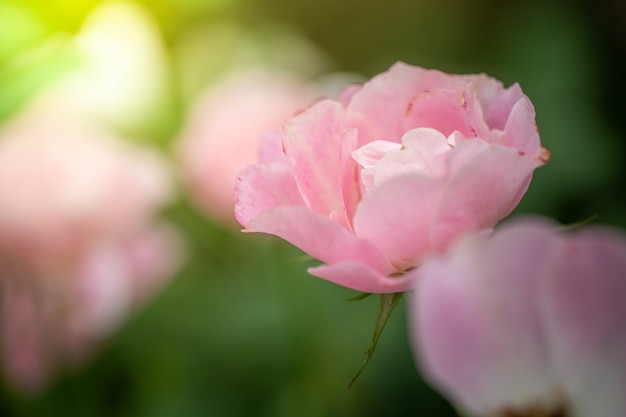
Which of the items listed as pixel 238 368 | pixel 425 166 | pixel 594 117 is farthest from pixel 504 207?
pixel 594 117

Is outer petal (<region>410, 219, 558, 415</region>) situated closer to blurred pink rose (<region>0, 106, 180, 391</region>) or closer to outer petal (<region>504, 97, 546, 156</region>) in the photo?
outer petal (<region>504, 97, 546, 156</region>)

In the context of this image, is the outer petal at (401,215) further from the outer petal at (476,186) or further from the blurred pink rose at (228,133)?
the blurred pink rose at (228,133)

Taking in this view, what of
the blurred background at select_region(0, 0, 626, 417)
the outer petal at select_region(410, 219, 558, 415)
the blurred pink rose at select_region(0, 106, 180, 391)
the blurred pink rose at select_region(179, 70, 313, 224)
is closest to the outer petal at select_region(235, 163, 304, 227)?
the outer petal at select_region(410, 219, 558, 415)

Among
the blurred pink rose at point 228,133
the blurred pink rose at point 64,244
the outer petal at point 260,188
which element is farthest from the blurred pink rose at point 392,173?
the blurred pink rose at point 228,133

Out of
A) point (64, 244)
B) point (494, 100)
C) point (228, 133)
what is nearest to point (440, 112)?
point (494, 100)

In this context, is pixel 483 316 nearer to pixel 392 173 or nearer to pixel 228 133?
pixel 392 173

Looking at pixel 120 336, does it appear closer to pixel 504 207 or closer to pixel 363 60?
pixel 504 207
